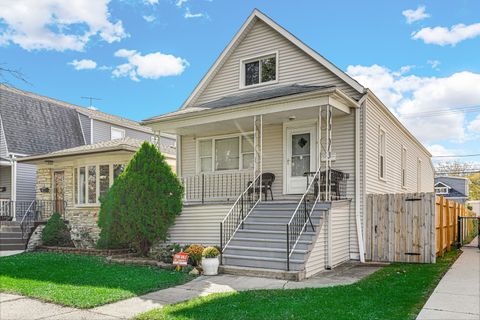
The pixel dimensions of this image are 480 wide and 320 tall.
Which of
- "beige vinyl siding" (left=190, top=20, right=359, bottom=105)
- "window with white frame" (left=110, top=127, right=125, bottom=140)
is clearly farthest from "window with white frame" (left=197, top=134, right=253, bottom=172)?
"window with white frame" (left=110, top=127, right=125, bottom=140)

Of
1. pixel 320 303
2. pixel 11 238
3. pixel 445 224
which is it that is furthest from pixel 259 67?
pixel 11 238

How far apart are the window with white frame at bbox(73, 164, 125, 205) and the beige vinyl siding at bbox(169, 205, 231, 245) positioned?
5301 mm

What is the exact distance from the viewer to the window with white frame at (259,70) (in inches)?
522

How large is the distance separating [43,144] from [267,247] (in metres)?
16.3

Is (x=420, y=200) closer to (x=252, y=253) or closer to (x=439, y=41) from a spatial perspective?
(x=252, y=253)

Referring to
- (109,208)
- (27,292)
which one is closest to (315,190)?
(109,208)

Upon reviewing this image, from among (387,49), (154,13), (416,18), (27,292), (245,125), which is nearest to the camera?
(27,292)

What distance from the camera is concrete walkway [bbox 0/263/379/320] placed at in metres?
5.86

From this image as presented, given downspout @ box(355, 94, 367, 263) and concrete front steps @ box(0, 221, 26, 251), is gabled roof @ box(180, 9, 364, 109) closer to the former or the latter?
downspout @ box(355, 94, 367, 263)

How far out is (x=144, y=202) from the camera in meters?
11.3

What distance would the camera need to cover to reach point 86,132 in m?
23.7

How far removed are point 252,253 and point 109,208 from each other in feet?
16.6

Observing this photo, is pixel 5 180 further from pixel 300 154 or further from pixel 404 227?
pixel 404 227

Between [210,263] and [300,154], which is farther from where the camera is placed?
[300,154]
